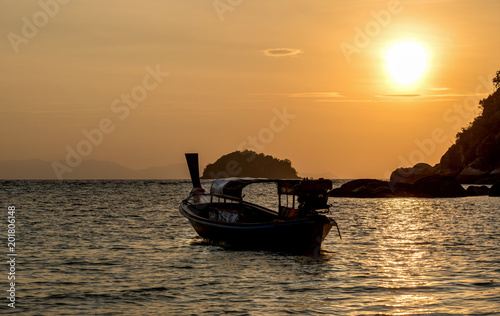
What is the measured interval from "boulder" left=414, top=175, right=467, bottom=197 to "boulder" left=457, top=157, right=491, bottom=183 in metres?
38.8

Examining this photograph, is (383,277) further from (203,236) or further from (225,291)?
(203,236)

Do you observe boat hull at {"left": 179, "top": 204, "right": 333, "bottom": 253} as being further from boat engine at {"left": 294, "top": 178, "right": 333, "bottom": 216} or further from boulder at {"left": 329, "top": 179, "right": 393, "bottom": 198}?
boulder at {"left": 329, "top": 179, "right": 393, "bottom": 198}

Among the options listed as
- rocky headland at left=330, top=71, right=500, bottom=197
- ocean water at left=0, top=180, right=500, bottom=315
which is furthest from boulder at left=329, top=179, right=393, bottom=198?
ocean water at left=0, top=180, right=500, bottom=315

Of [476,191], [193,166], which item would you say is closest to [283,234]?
[193,166]

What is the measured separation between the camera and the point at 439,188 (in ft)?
300

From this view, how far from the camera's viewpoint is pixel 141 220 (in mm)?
50312

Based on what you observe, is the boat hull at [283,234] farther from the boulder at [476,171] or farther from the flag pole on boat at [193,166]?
the boulder at [476,171]

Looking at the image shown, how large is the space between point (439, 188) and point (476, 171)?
140 feet

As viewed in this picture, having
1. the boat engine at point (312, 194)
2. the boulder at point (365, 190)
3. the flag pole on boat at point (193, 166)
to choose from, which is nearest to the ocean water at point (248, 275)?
the boat engine at point (312, 194)

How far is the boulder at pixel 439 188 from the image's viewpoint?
91062 millimetres

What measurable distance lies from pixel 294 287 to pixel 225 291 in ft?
8.20

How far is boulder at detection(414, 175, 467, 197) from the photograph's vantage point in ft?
299

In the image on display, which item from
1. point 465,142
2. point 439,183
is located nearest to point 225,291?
point 439,183

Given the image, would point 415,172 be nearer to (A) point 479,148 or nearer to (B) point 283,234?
(A) point 479,148
